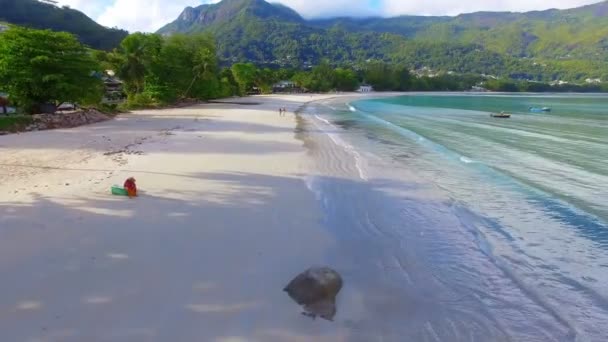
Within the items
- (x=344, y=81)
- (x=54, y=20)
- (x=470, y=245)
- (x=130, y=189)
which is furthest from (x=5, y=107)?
(x=344, y=81)

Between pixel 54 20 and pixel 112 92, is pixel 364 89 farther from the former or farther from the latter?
pixel 112 92

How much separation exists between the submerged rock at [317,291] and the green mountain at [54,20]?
11474 centimetres

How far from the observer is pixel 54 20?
376 ft

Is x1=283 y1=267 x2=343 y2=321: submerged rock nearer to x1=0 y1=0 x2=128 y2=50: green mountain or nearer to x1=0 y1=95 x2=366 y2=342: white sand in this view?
x1=0 y1=95 x2=366 y2=342: white sand

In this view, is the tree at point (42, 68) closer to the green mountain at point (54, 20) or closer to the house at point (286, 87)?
the green mountain at point (54, 20)

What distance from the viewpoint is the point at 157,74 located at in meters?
46.8

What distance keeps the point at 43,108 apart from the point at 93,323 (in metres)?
27.1

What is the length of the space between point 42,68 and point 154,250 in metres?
24.8

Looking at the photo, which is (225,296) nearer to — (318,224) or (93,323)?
(93,323)

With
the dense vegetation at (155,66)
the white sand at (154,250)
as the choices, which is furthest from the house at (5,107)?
the dense vegetation at (155,66)

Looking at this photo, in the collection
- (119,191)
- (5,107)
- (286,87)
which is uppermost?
(286,87)

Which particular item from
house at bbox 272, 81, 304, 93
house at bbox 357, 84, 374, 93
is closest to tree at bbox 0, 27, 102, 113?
house at bbox 272, 81, 304, 93

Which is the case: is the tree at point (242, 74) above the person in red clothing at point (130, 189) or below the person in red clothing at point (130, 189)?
above

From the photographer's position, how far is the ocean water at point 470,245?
5.91m
